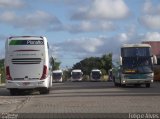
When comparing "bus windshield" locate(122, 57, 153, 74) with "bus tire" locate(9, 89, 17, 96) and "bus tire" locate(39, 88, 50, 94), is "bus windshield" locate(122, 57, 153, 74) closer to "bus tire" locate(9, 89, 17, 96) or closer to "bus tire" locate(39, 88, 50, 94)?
"bus tire" locate(39, 88, 50, 94)

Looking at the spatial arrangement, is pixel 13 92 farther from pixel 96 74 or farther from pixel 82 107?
pixel 96 74

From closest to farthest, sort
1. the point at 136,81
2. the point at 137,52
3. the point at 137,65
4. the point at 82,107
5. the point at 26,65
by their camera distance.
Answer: the point at 82,107 → the point at 26,65 → the point at 137,65 → the point at 137,52 → the point at 136,81

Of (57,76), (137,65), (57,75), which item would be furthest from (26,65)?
(57,75)

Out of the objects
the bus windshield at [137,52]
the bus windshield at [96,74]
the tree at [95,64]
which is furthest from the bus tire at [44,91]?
the tree at [95,64]

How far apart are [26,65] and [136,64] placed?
12931mm

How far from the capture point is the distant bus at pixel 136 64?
43500mm

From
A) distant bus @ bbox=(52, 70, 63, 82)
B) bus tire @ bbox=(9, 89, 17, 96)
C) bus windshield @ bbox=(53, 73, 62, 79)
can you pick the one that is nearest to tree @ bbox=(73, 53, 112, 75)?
distant bus @ bbox=(52, 70, 63, 82)

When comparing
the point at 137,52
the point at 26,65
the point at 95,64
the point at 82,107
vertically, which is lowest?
the point at 82,107

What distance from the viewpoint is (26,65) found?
3312 cm

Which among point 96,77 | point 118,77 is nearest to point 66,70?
point 96,77

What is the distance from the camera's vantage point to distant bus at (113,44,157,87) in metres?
43.5

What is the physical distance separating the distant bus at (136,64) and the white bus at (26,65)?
478 inches

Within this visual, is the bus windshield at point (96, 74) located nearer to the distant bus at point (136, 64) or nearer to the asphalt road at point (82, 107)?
the distant bus at point (136, 64)

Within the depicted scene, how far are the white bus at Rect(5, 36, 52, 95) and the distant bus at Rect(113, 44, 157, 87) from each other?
12.1 m
